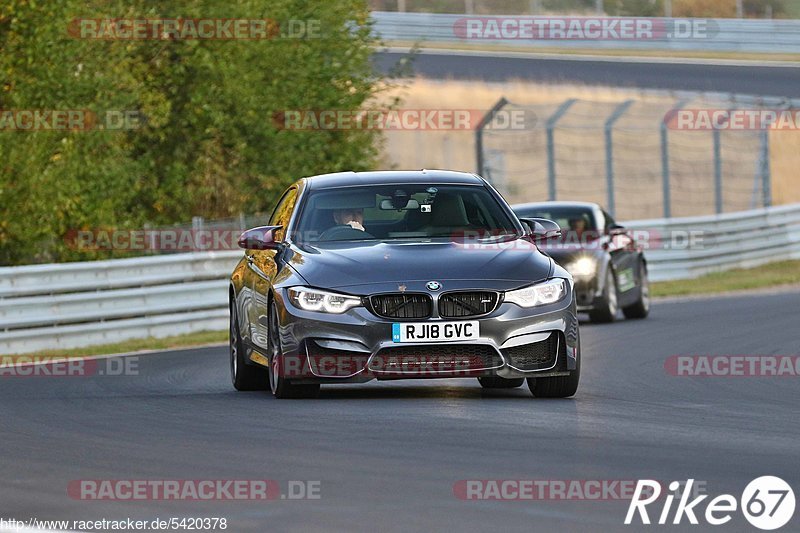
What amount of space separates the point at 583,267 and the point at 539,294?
10126 millimetres

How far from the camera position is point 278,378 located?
39.5 feet

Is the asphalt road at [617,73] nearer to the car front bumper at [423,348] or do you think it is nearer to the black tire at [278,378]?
the black tire at [278,378]

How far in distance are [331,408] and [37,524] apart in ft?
14.2

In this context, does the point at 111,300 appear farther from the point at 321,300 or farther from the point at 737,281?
the point at 737,281

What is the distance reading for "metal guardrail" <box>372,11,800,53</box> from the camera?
4812 cm

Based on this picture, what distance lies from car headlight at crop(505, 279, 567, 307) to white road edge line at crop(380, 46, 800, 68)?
3467 centimetres

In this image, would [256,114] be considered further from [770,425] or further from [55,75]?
[770,425]

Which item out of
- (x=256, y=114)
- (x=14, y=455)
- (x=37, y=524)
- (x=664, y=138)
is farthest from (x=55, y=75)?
(x=37, y=524)

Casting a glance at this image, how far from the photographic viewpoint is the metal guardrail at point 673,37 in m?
48.1

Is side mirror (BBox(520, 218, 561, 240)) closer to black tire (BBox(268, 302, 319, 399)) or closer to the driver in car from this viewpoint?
the driver in car

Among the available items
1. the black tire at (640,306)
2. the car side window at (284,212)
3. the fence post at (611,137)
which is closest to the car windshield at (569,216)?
the black tire at (640,306)

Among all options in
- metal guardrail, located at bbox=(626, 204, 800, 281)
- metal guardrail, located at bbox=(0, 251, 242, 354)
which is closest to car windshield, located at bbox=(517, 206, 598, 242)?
metal guardrail, located at bbox=(0, 251, 242, 354)

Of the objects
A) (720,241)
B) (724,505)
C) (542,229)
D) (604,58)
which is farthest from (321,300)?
(604,58)

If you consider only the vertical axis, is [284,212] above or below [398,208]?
below
